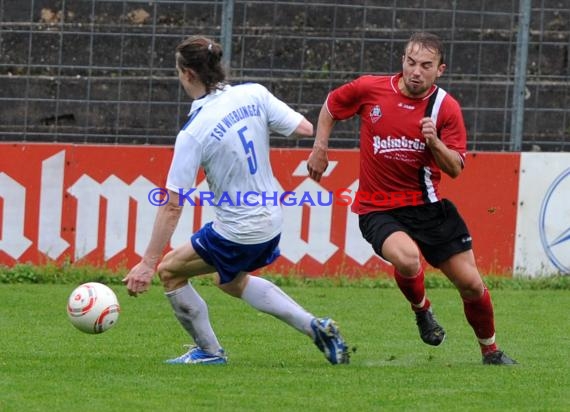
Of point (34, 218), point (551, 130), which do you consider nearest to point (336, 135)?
point (551, 130)

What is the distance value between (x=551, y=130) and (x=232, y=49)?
3.29 meters

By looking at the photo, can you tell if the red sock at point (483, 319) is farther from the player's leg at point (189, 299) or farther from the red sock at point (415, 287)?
the player's leg at point (189, 299)

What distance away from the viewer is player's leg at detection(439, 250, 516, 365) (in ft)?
25.4

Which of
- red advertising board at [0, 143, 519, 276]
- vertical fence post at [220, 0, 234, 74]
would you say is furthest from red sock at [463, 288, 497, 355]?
vertical fence post at [220, 0, 234, 74]

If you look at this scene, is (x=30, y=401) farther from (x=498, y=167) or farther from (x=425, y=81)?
(x=498, y=167)

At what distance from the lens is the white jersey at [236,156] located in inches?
275

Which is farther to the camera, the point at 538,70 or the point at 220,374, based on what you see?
the point at 538,70

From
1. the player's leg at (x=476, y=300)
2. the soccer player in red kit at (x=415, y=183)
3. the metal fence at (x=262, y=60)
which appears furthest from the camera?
the metal fence at (x=262, y=60)

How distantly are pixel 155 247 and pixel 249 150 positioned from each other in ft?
2.43

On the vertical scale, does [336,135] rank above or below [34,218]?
above

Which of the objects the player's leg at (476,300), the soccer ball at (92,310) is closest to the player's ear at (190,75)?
the soccer ball at (92,310)

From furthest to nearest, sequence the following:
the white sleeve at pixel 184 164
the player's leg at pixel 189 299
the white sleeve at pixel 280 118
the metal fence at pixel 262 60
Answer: the metal fence at pixel 262 60
the player's leg at pixel 189 299
the white sleeve at pixel 280 118
the white sleeve at pixel 184 164

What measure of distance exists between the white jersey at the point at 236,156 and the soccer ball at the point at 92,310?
0.78 meters

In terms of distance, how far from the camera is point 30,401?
620cm
